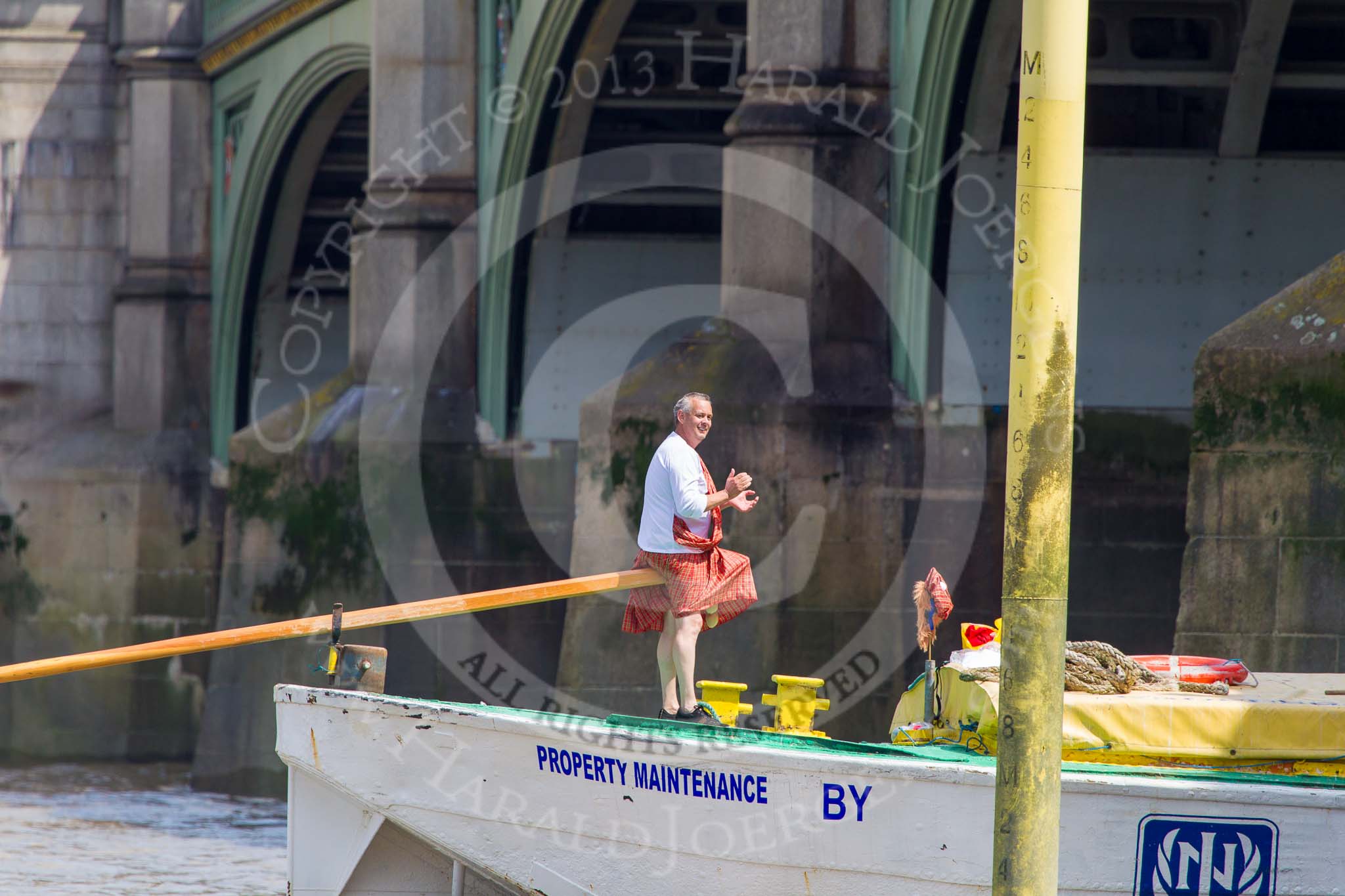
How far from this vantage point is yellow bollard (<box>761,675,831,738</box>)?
9250mm

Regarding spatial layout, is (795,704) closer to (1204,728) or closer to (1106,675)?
(1106,675)

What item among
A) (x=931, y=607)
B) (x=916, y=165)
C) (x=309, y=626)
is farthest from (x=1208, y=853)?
(x=916, y=165)

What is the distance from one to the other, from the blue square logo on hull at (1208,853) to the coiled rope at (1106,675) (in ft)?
2.49

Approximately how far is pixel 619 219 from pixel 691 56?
1769 millimetres

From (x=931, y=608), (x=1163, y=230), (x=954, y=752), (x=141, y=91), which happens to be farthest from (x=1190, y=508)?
(x=141, y=91)

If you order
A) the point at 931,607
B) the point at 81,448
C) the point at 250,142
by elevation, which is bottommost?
the point at 931,607

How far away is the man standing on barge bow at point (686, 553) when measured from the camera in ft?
30.7

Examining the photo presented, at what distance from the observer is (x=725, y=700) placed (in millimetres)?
9422

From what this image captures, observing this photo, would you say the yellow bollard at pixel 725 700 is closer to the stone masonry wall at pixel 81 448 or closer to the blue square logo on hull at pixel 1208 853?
the blue square logo on hull at pixel 1208 853

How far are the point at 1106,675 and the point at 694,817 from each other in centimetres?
181

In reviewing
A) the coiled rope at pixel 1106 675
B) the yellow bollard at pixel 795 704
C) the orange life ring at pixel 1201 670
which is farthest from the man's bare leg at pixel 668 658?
the orange life ring at pixel 1201 670

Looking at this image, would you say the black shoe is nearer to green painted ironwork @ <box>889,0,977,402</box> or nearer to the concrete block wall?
the concrete block wall

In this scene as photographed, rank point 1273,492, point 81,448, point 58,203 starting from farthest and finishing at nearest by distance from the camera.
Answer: point 58,203 < point 81,448 < point 1273,492

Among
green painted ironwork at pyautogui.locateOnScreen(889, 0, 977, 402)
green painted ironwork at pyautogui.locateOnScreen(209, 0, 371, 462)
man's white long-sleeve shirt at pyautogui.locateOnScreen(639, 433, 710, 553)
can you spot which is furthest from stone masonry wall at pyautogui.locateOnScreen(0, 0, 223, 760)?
man's white long-sleeve shirt at pyautogui.locateOnScreen(639, 433, 710, 553)
